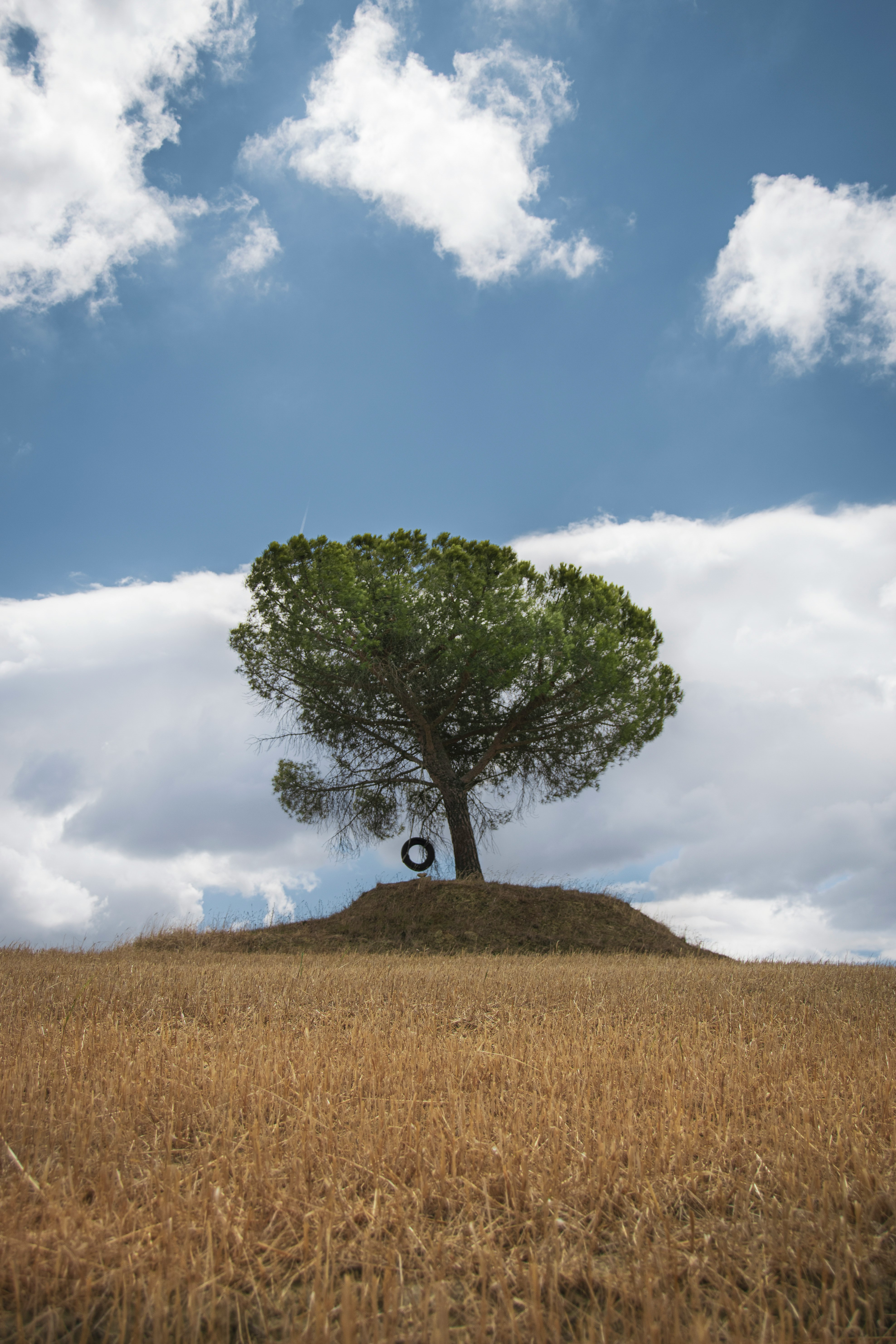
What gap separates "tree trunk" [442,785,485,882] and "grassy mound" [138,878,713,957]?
162 centimetres

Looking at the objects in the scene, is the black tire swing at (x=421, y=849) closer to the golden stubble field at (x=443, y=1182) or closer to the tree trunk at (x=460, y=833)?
the tree trunk at (x=460, y=833)

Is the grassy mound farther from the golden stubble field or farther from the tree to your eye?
the golden stubble field

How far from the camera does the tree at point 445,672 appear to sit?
63.5 ft

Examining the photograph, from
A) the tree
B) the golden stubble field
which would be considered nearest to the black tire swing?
the tree

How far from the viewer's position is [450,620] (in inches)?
764

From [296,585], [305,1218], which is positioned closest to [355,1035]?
[305,1218]

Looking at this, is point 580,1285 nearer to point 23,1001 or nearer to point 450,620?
point 23,1001

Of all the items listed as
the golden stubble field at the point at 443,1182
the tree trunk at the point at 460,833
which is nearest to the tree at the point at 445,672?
the tree trunk at the point at 460,833

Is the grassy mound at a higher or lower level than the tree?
lower

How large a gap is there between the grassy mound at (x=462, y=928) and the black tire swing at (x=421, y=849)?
1754mm

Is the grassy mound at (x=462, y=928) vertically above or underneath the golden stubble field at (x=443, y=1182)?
above

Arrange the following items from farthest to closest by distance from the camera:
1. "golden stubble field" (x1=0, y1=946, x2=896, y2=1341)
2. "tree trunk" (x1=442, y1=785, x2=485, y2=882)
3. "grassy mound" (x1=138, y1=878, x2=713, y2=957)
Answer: "tree trunk" (x1=442, y1=785, x2=485, y2=882)
"grassy mound" (x1=138, y1=878, x2=713, y2=957)
"golden stubble field" (x1=0, y1=946, x2=896, y2=1341)

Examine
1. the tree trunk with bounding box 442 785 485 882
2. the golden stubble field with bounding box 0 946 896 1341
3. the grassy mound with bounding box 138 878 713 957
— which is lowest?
the golden stubble field with bounding box 0 946 896 1341

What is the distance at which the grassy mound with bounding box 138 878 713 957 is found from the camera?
625 inches
